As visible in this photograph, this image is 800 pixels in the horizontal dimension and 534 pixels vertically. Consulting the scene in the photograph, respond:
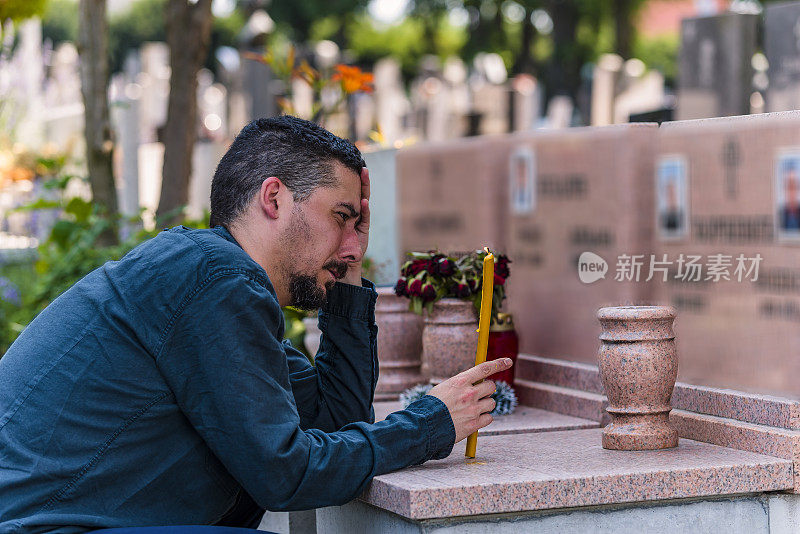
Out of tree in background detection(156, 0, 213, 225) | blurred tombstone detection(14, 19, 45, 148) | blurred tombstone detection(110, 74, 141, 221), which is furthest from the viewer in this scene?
blurred tombstone detection(110, 74, 141, 221)

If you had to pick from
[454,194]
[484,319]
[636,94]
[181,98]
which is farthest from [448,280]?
[636,94]

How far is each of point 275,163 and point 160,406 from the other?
0.58 metres

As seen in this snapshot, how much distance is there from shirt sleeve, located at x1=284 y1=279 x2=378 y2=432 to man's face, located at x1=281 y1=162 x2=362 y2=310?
0.26 m

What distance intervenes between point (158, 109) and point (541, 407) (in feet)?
39.8

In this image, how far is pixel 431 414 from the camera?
2.38 meters

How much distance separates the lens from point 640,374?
2670mm

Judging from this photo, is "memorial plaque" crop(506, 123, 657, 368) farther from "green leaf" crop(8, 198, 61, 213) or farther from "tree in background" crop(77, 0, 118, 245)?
"tree in background" crop(77, 0, 118, 245)

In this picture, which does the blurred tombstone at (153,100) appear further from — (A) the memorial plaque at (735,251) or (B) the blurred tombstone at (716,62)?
(A) the memorial plaque at (735,251)

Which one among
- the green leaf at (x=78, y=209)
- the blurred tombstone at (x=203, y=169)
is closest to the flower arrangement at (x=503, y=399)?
the green leaf at (x=78, y=209)

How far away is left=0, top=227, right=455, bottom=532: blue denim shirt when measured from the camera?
81.1 inches

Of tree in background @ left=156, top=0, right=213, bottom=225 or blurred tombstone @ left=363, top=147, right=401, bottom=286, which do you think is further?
tree in background @ left=156, top=0, right=213, bottom=225

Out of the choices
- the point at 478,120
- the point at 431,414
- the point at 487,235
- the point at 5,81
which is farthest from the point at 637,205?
the point at 478,120

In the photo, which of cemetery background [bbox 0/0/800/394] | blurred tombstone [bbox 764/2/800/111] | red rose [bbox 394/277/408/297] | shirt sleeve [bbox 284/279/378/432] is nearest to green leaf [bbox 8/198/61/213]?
cemetery background [bbox 0/0/800/394]

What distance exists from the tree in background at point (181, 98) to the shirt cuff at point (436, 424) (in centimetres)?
357
